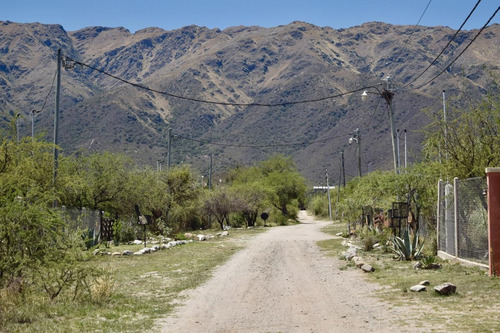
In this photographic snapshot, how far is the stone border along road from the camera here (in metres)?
10.6

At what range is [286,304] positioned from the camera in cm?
1286

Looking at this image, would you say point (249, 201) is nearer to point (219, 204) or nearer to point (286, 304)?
point (219, 204)

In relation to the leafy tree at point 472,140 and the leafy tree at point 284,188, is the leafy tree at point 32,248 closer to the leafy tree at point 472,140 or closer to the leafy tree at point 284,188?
the leafy tree at point 472,140

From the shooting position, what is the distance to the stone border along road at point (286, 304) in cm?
1056

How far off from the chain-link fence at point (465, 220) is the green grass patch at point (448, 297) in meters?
0.53

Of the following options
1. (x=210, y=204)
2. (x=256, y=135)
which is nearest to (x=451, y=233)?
(x=210, y=204)

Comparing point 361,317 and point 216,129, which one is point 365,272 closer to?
point 361,317

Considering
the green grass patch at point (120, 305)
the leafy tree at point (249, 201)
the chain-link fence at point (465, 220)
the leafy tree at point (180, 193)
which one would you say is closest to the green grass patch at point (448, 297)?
the chain-link fence at point (465, 220)

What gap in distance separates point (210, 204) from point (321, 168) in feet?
267

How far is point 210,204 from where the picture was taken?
183 feet

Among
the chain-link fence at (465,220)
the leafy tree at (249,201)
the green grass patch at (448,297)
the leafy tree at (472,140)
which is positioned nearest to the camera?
the green grass patch at (448,297)

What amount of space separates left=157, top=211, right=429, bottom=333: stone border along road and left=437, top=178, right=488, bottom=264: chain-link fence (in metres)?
3.10

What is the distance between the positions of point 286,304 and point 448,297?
10.8 feet

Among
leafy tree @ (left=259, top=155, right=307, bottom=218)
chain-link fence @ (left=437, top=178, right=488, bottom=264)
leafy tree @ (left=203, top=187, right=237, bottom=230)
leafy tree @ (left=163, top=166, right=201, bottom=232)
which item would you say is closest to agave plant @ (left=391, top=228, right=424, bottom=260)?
chain-link fence @ (left=437, top=178, right=488, bottom=264)
